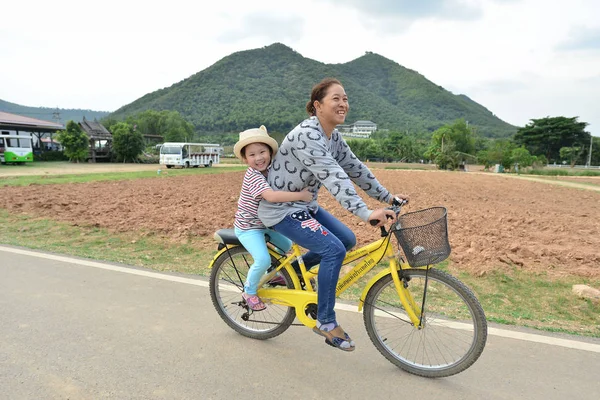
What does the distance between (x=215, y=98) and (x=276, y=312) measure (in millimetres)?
137018

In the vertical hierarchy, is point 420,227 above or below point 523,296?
above

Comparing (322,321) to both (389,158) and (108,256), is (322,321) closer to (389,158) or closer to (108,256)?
(108,256)

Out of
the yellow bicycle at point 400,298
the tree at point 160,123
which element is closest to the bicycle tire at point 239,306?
the yellow bicycle at point 400,298

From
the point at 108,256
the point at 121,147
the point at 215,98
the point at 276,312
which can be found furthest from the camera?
the point at 215,98

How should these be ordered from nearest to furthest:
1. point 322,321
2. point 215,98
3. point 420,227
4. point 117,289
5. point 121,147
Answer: point 420,227 < point 322,321 < point 117,289 < point 121,147 < point 215,98

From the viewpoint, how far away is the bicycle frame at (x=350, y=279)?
2.58 m

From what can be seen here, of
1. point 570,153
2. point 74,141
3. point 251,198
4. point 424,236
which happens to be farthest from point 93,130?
point 570,153

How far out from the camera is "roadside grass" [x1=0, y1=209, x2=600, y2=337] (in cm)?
346

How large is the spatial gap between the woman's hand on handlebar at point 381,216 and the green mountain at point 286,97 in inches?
3959

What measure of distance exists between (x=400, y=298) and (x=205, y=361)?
1393 millimetres

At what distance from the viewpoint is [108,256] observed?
5148 mm

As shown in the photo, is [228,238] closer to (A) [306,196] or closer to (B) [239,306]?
(B) [239,306]

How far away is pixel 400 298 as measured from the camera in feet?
8.55

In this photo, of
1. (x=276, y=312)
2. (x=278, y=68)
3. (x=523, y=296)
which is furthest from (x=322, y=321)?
(x=278, y=68)
